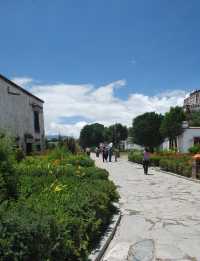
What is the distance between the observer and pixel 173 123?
1608 inches

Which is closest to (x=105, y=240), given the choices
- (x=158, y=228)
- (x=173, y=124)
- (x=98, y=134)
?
(x=158, y=228)

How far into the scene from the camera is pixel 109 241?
609 cm

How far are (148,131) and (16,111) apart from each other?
123ft

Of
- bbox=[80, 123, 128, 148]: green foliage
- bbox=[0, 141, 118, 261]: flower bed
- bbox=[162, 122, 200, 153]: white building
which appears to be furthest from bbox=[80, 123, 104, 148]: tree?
bbox=[0, 141, 118, 261]: flower bed

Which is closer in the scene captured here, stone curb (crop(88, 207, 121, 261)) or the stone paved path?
stone curb (crop(88, 207, 121, 261))

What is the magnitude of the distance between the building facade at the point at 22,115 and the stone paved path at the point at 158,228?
1157cm

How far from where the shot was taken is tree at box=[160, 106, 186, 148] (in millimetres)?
40531

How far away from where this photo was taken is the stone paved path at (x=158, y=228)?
17.9 feet

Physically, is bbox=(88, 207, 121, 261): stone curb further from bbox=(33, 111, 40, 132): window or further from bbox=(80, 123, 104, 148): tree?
bbox=(80, 123, 104, 148): tree

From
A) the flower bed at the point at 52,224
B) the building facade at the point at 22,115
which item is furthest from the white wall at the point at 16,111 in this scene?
the flower bed at the point at 52,224

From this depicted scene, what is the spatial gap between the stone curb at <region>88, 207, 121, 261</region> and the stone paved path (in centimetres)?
9

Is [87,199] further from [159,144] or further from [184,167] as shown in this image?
[159,144]

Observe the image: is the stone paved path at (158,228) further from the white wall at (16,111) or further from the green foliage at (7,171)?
the white wall at (16,111)

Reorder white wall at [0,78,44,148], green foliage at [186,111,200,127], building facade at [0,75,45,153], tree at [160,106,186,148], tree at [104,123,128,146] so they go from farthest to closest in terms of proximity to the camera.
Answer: tree at [104,123,128,146]
green foliage at [186,111,200,127]
tree at [160,106,186,148]
building facade at [0,75,45,153]
white wall at [0,78,44,148]
